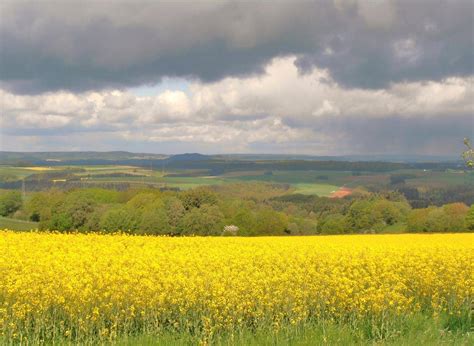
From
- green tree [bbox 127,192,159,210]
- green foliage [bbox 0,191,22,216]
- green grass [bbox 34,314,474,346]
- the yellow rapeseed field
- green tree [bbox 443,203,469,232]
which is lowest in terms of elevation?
green foliage [bbox 0,191,22,216]

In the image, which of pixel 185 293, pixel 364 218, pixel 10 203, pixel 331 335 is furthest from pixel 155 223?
pixel 331 335

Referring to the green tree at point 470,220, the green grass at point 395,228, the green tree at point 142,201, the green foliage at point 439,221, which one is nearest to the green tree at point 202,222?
the green tree at point 142,201

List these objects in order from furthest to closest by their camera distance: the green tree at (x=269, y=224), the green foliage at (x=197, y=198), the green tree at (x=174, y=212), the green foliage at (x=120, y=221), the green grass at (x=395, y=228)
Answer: the green grass at (x=395, y=228)
the green foliage at (x=197, y=198)
the green tree at (x=269, y=224)
the green tree at (x=174, y=212)
the green foliage at (x=120, y=221)

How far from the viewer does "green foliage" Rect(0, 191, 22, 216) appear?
341 feet

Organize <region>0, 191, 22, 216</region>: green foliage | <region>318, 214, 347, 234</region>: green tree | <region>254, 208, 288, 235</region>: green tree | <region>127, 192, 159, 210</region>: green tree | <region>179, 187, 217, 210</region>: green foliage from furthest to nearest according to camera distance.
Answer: <region>0, 191, 22, 216</region>: green foliage < <region>318, 214, 347, 234</region>: green tree < <region>127, 192, 159, 210</region>: green tree < <region>179, 187, 217, 210</region>: green foliage < <region>254, 208, 288, 235</region>: green tree

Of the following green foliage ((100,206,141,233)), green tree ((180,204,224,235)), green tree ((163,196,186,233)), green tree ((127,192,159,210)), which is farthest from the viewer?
green tree ((127,192,159,210))

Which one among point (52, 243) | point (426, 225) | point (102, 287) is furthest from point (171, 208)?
point (102, 287)

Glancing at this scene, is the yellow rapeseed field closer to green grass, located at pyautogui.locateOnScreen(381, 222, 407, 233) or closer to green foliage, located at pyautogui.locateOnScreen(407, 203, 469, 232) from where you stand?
green foliage, located at pyautogui.locateOnScreen(407, 203, 469, 232)

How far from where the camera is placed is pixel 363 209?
89500mm

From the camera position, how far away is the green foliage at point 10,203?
104 m

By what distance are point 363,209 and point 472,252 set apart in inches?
2820

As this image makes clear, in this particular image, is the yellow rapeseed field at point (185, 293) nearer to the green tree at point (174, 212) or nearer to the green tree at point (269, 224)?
the green tree at point (174, 212)

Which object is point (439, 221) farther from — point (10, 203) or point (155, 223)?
point (10, 203)

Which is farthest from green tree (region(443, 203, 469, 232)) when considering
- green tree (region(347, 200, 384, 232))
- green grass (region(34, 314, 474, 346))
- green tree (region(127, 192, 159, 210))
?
green grass (region(34, 314, 474, 346))
